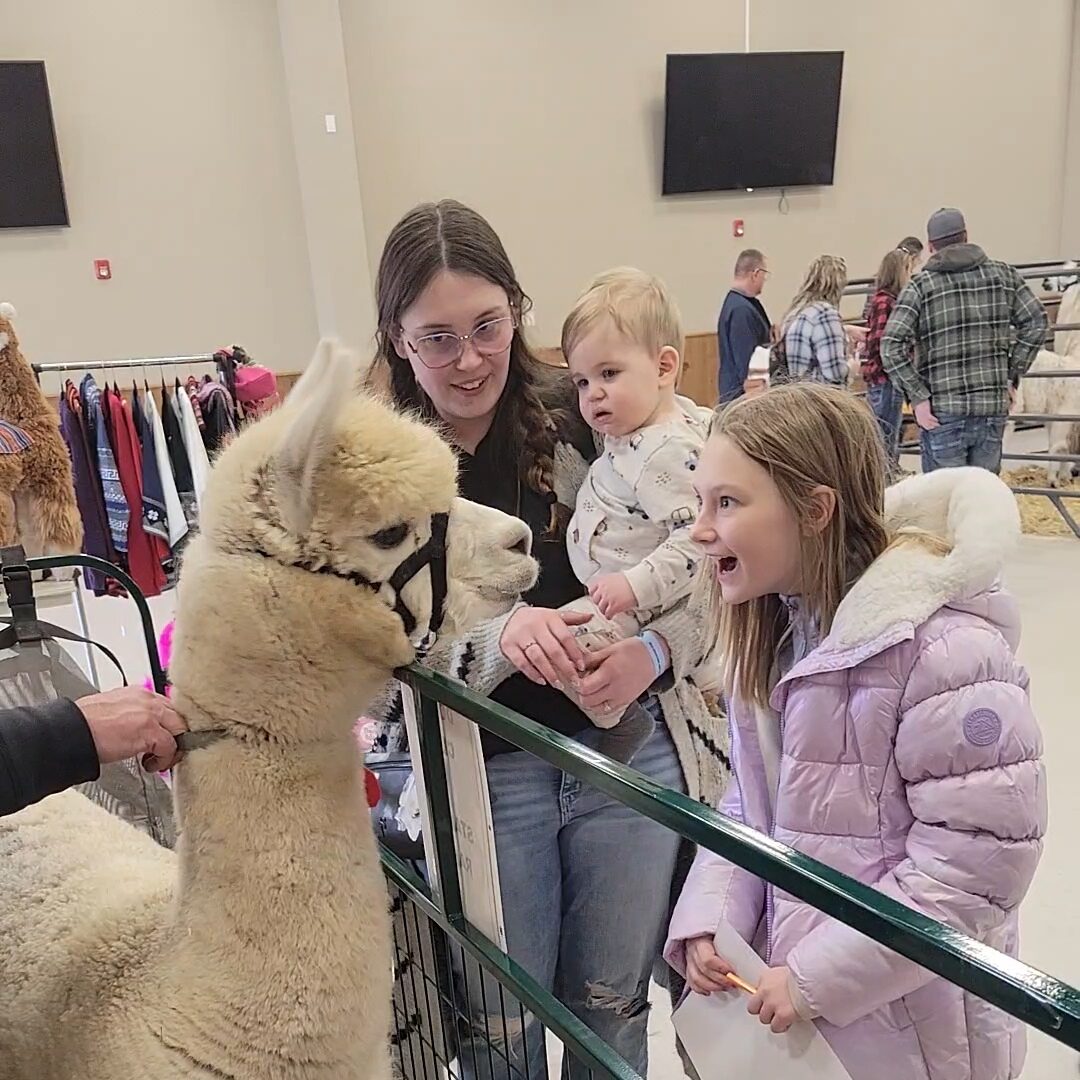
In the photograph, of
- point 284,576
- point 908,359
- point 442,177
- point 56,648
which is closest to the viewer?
point 284,576

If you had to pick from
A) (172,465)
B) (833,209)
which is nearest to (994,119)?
(833,209)

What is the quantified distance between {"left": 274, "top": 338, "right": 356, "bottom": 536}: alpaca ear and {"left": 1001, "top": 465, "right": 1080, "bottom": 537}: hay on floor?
534 centimetres

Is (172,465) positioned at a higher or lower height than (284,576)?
lower

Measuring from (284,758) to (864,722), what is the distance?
0.61 m

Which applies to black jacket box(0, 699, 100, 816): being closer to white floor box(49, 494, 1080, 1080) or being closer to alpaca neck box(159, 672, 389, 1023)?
alpaca neck box(159, 672, 389, 1023)

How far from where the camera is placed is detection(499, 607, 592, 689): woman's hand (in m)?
1.17

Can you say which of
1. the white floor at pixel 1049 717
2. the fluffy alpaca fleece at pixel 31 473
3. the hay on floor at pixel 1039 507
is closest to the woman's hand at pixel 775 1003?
the white floor at pixel 1049 717

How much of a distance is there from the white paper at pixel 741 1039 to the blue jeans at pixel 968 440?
431 cm

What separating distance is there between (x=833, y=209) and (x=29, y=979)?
9.54m

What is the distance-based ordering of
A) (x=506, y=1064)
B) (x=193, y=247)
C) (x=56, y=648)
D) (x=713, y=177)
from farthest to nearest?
(x=713, y=177), (x=193, y=247), (x=56, y=648), (x=506, y=1064)

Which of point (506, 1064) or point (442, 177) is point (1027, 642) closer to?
point (506, 1064)

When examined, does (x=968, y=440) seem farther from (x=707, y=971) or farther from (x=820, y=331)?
(x=707, y=971)

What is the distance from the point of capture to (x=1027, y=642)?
437cm

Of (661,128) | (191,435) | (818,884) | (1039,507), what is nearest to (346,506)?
(818,884)
